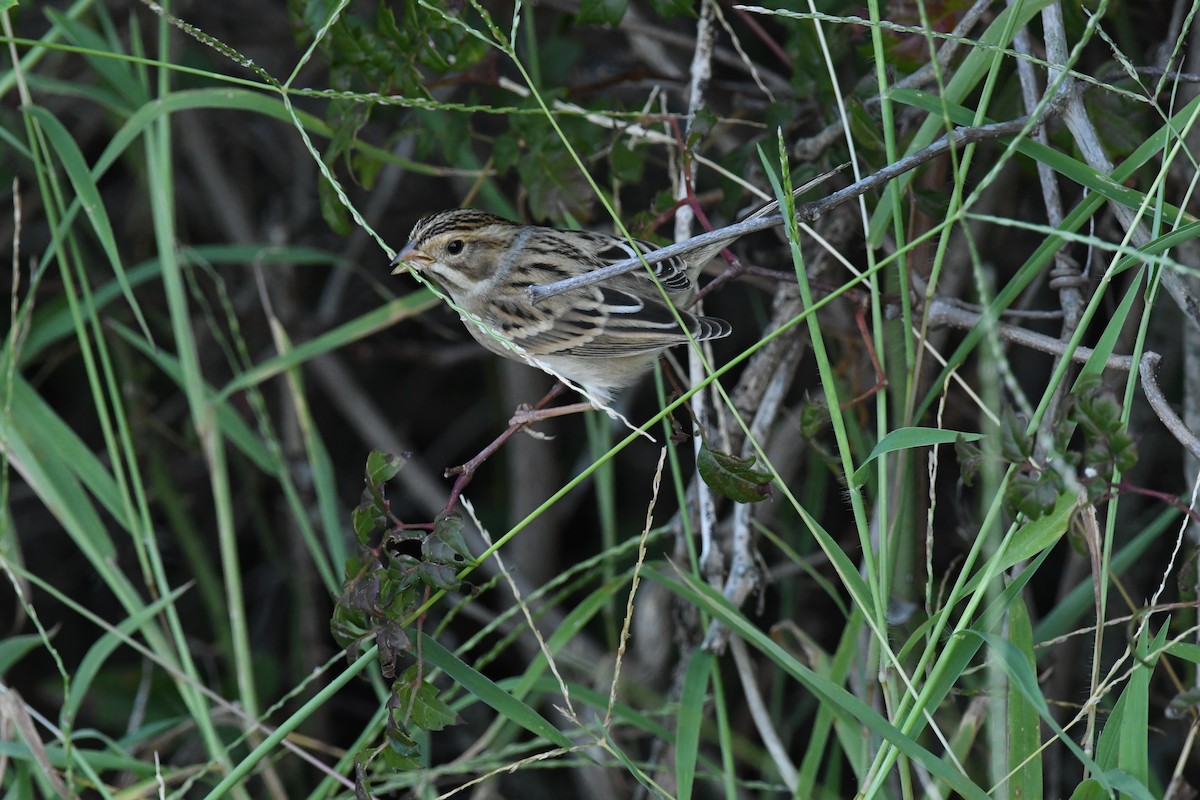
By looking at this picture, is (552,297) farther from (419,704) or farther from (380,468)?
(419,704)

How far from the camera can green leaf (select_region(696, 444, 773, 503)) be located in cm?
183

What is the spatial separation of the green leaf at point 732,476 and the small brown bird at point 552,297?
877 millimetres

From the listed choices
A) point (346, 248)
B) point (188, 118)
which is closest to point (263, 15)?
point (188, 118)

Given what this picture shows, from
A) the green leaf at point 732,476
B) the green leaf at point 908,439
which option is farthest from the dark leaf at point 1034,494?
the green leaf at point 732,476

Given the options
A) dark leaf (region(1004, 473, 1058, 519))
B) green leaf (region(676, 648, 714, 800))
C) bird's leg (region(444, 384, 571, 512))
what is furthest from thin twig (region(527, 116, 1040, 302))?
green leaf (region(676, 648, 714, 800))

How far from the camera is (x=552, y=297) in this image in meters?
2.82

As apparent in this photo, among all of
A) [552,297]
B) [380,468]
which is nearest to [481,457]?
[380,468]

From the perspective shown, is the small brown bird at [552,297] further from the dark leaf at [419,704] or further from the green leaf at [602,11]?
the dark leaf at [419,704]

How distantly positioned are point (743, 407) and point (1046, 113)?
96 cm

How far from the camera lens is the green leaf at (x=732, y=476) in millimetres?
1830

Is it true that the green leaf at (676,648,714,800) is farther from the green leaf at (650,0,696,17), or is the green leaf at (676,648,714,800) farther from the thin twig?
the green leaf at (650,0,696,17)

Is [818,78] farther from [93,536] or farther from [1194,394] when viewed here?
[93,536]

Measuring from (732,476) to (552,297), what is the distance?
1.08m

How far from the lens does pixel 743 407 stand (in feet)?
9.30
